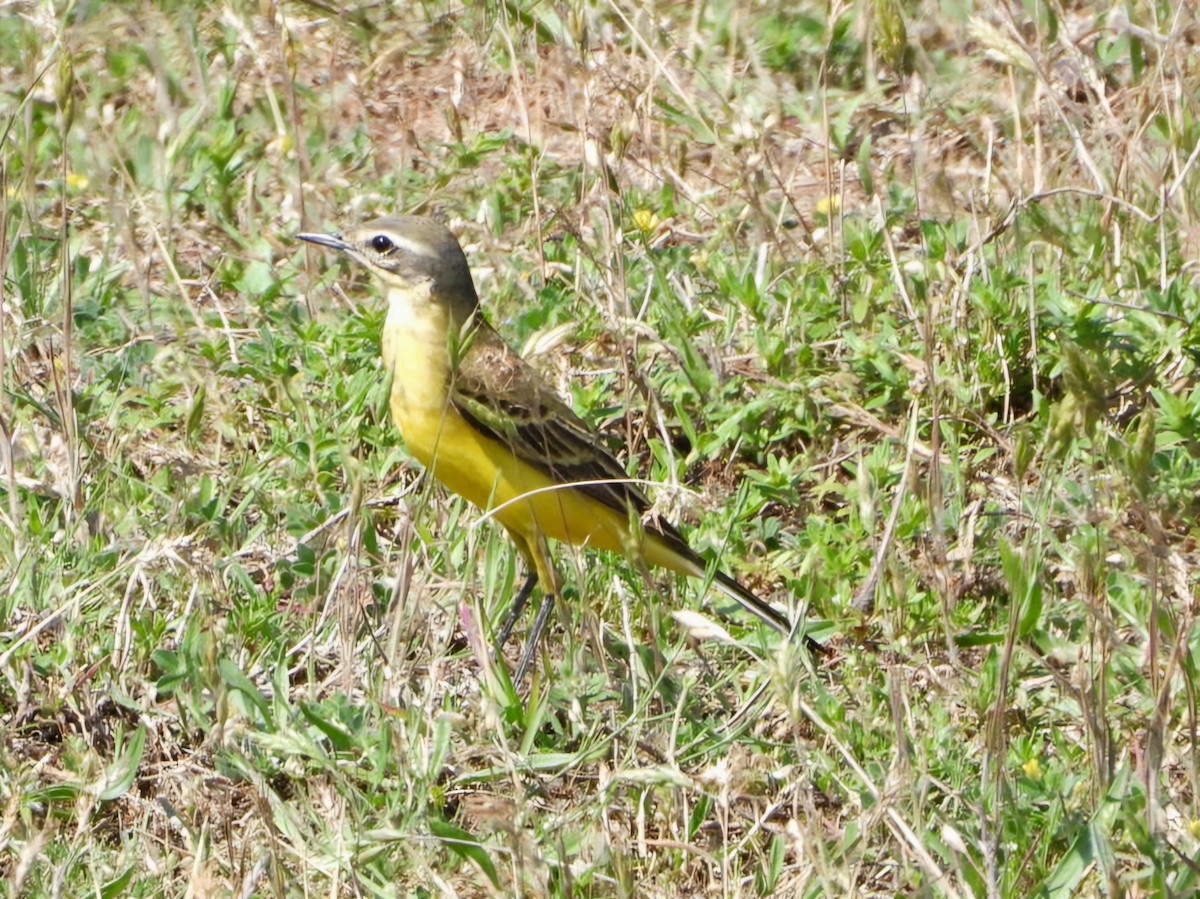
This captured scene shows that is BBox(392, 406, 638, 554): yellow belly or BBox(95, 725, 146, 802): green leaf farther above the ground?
BBox(392, 406, 638, 554): yellow belly

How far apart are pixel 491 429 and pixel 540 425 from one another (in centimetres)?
27

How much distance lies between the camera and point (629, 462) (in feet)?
22.3

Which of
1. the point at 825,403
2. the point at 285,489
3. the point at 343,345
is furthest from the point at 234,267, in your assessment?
the point at 825,403

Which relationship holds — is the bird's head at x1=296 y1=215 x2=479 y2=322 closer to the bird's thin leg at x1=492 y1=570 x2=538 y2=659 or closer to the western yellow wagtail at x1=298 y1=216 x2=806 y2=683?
the western yellow wagtail at x1=298 y1=216 x2=806 y2=683

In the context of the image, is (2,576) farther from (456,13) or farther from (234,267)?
(456,13)

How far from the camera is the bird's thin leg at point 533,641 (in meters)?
6.01

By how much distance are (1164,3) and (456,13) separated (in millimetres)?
3538

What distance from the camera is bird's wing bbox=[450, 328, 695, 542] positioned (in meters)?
6.07

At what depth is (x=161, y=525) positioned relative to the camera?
20.4ft

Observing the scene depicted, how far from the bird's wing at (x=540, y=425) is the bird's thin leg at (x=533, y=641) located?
0.42 metres

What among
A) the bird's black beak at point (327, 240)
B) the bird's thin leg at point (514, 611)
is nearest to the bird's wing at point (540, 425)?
the bird's thin leg at point (514, 611)

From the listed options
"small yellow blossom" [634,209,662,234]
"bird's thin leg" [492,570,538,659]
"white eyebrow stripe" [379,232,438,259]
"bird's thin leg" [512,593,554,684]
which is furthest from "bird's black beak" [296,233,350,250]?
"small yellow blossom" [634,209,662,234]

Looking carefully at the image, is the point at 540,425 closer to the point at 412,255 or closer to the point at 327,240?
the point at 412,255

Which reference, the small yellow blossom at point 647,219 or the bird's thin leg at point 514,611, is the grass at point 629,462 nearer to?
the small yellow blossom at point 647,219
